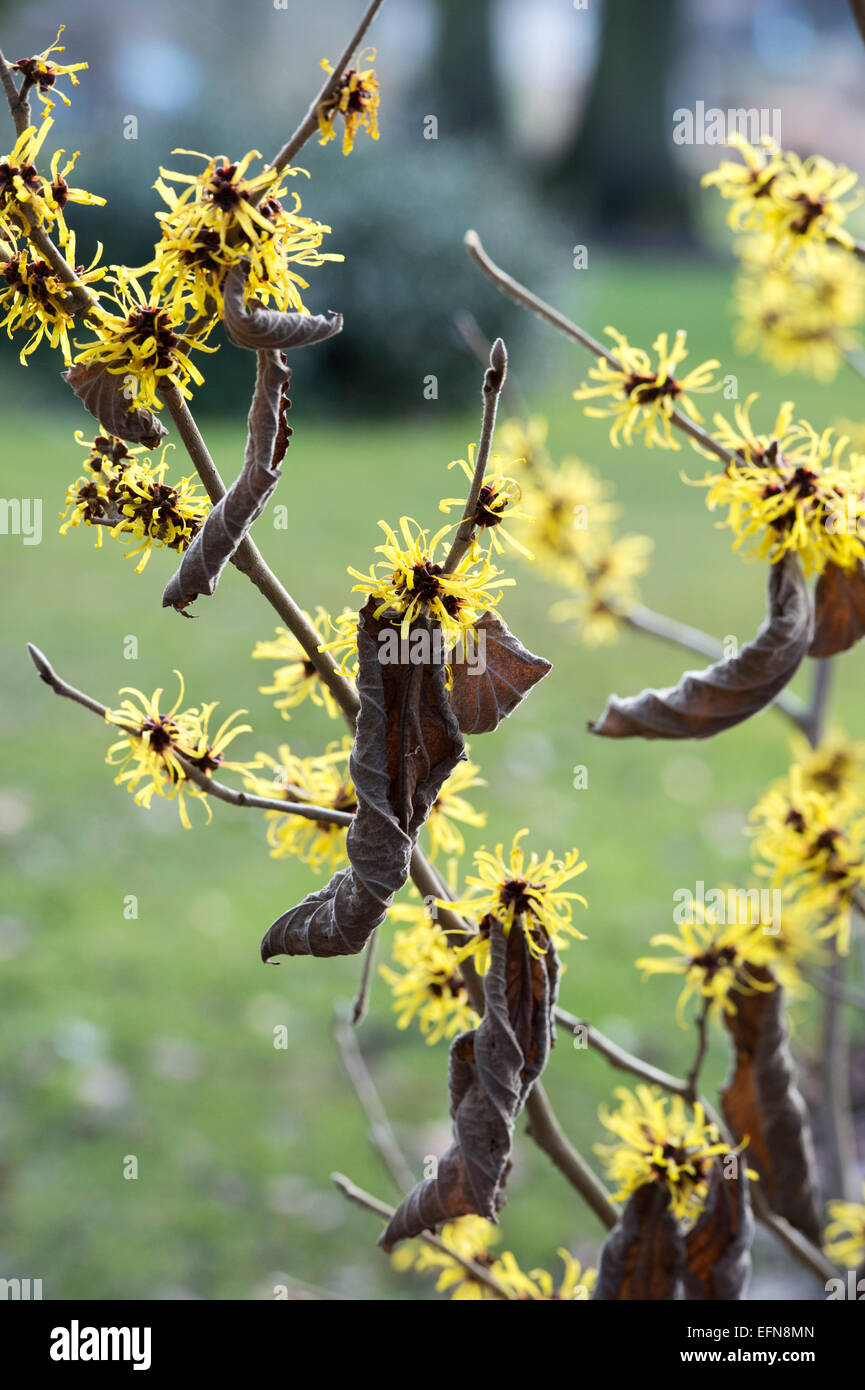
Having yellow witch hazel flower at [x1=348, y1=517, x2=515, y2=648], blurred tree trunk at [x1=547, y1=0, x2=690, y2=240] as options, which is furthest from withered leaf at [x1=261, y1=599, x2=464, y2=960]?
blurred tree trunk at [x1=547, y1=0, x2=690, y2=240]

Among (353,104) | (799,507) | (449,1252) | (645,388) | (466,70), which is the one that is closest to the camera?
(353,104)

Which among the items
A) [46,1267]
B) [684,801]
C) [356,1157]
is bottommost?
[46,1267]

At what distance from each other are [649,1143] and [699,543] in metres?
4.84

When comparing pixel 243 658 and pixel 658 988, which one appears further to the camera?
pixel 243 658

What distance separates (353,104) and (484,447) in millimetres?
259

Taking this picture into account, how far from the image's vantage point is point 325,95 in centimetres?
78

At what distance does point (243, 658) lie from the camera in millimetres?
4430

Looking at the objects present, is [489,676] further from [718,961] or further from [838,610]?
[718,961]

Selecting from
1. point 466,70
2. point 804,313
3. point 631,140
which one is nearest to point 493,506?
→ point 804,313

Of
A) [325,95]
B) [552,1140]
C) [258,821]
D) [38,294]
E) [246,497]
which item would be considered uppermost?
[258,821]

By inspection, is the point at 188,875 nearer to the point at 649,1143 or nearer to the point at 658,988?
the point at 658,988

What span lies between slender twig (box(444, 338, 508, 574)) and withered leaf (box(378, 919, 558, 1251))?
27 cm
